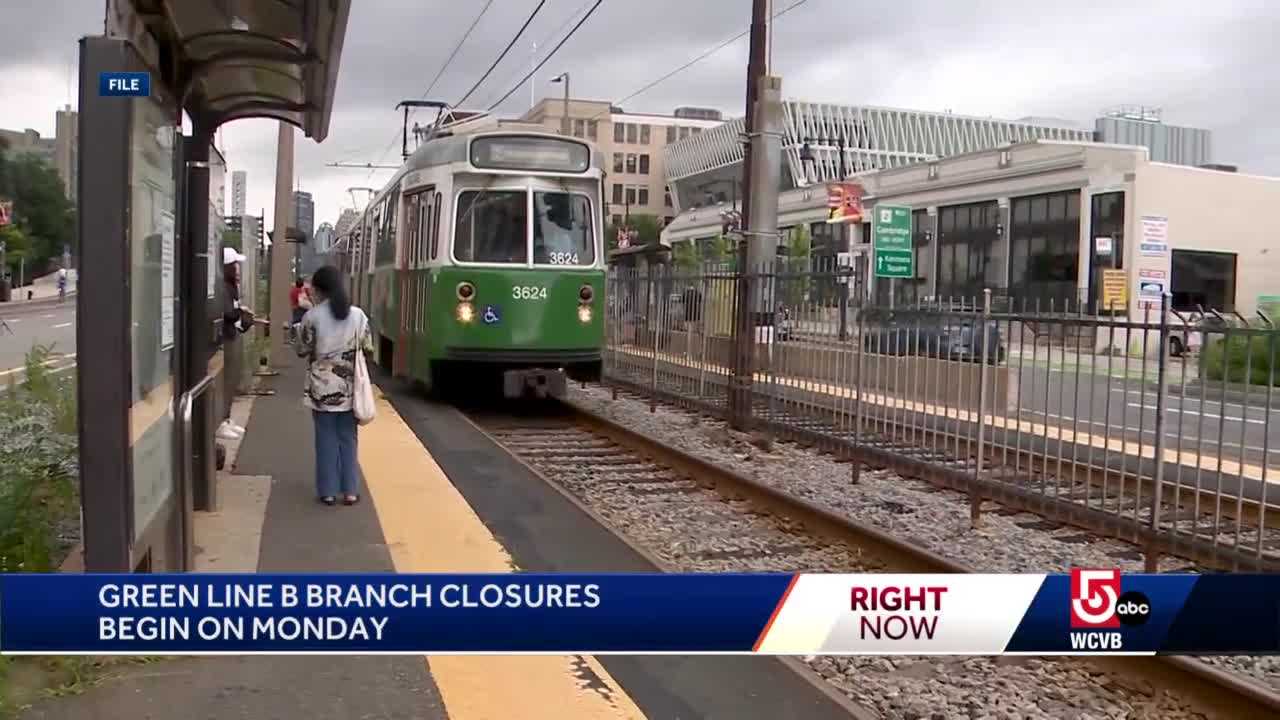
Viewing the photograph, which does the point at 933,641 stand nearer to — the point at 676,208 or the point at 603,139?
the point at 676,208

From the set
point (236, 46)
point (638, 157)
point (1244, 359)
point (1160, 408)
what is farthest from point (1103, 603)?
point (638, 157)

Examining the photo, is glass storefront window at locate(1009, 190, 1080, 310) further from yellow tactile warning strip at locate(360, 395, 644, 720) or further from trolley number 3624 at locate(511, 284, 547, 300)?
yellow tactile warning strip at locate(360, 395, 644, 720)

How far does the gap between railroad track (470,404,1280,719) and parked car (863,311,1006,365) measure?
164cm

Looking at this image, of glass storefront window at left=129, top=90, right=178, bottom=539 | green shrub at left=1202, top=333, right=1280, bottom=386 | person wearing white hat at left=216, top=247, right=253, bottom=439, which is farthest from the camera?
person wearing white hat at left=216, top=247, right=253, bottom=439

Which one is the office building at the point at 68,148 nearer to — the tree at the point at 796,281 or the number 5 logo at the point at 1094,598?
the number 5 logo at the point at 1094,598

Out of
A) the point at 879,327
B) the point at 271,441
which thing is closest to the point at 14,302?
the point at 271,441

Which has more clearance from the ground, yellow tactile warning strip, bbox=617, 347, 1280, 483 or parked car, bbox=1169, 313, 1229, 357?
parked car, bbox=1169, 313, 1229, 357

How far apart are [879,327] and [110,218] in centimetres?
718

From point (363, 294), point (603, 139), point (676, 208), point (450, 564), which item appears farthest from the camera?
point (603, 139)

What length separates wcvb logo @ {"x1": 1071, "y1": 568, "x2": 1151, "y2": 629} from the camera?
350cm

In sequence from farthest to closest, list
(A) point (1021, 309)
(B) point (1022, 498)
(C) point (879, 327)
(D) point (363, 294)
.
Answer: (D) point (363, 294) → (C) point (879, 327) → (A) point (1021, 309) → (B) point (1022, 498)

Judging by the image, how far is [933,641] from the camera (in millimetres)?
3584

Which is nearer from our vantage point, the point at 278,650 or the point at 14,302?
the point at 278,650

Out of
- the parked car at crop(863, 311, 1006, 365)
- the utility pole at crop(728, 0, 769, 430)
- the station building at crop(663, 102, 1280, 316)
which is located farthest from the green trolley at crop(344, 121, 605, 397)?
the station building at crop(663, 102, 1280, 316)
